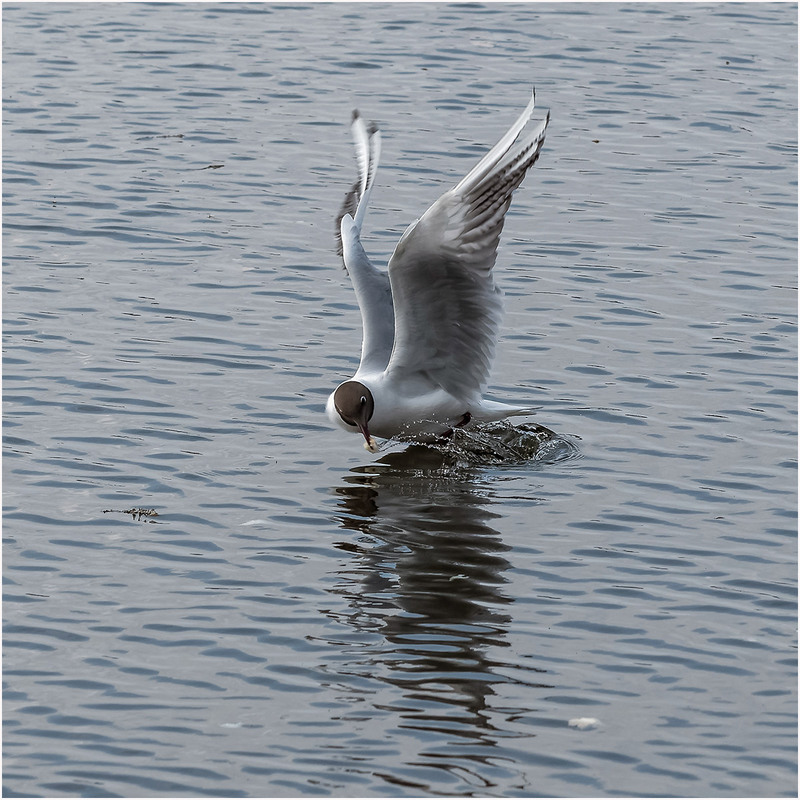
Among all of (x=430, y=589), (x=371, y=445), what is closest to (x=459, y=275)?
(x=371, y=445)

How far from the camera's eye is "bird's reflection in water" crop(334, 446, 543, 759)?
257 inches

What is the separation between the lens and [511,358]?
11.1 metres

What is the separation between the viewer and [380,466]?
9.74 m

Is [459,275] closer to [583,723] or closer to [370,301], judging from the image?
[370,301]

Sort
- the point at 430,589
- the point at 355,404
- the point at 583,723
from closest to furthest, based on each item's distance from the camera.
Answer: the point at 583,723
the point at 430,589
the point at 355,404

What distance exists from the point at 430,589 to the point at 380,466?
2.15 metres

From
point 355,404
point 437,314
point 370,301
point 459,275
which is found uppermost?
point 459,275

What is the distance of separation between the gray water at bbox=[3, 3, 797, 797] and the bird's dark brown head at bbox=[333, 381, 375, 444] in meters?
0.32

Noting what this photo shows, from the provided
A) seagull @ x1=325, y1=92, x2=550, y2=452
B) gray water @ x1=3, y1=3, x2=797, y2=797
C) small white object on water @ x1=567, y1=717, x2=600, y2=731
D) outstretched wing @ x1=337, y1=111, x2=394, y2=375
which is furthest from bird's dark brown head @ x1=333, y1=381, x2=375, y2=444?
small white object on water @ x1=567, y1=717, x2=600, y2=731

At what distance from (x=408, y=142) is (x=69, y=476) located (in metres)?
8.28

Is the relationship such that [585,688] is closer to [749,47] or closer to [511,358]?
[511,358]

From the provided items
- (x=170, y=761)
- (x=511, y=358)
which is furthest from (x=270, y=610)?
(x=511, y=358)

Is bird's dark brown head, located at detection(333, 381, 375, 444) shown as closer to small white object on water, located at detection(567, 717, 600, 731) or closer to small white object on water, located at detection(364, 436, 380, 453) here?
small white object on water, located at detection(364, 436, 380, 453)

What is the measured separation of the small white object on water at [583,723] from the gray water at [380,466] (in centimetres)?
2
